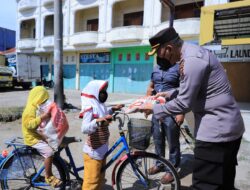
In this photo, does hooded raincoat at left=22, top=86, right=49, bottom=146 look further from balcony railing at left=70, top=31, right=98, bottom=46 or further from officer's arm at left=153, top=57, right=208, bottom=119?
balcony railing at left=70, top=31, right=98, bottom=46

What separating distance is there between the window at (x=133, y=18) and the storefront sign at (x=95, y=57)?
8.75 feet

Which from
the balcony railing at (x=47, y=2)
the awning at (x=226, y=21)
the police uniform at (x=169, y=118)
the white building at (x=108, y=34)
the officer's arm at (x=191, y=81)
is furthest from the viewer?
the balcony railing at (x=47, y=2)

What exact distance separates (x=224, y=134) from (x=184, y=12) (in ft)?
53.4

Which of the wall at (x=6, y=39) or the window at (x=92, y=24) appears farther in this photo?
the wall at (x=6, y=39)

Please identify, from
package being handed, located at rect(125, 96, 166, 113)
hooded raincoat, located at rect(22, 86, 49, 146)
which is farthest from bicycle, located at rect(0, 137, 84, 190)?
package being handed, located at rect(125, 96, 166, 113)

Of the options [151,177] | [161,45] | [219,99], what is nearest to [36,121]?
[151,177]

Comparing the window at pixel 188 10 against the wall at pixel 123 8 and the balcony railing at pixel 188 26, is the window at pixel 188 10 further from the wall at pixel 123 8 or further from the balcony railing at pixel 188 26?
the wall at pixel 123 8

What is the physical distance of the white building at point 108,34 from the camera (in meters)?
17.0

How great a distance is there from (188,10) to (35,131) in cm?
1550

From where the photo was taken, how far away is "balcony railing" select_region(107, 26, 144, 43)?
57.3 ft

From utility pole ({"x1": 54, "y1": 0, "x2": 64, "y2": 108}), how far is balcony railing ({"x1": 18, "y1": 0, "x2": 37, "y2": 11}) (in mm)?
17426

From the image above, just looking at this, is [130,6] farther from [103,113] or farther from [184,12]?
[103,113]

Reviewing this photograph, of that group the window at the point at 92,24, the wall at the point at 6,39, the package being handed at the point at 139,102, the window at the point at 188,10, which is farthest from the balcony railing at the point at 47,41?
the package being handed at the point at 139,102

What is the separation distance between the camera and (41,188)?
3.20 meters
